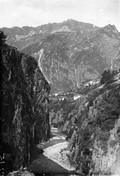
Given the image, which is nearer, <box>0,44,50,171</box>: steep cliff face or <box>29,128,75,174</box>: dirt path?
<box>0,44,50,171</box>: steep cliff face

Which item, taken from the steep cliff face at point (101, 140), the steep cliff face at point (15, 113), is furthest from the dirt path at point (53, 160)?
the steep cliff face at point (15, 113)

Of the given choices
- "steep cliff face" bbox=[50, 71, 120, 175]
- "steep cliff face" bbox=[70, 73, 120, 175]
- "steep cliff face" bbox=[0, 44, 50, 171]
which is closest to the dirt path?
"steep cliff face" bbox=[50, 71, 120, 175]

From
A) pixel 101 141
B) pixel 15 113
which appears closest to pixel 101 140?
pixel 101 141

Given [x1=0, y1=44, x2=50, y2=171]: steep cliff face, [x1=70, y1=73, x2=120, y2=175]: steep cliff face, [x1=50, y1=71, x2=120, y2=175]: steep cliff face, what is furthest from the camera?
[x1=0, y1=44, x2=50, y2=171]: steep cliff face

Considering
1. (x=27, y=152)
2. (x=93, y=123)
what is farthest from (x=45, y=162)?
(x=93, y=123)

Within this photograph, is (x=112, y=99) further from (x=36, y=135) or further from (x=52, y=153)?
(x=36, y=135)

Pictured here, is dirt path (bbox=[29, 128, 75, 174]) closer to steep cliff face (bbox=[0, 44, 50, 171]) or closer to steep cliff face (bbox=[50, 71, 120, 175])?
steep cliff face (bbox=[50, 71, 120, 175])

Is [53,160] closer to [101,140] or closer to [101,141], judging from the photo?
[101,140]

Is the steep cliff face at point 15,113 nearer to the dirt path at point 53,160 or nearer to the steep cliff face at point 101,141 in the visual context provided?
the dirt path at point 53,160
